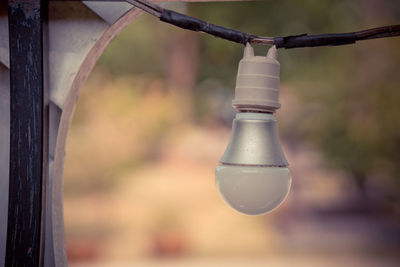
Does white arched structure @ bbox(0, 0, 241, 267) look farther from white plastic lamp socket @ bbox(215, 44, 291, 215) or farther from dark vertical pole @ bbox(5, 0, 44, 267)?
white plastic lamp socket @ bbox(215, 44, 291, 215)

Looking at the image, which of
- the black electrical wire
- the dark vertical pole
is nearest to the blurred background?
the dark vertical pole

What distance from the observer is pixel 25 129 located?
1.18m

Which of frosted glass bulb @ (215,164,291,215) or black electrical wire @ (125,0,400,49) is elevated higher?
black electrical wire @ (125,0,400,49)

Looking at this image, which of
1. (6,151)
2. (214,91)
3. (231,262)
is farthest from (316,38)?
(214,91)

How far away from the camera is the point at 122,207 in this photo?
8.04 metres

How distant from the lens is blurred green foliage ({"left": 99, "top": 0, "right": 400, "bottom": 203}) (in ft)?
22.9

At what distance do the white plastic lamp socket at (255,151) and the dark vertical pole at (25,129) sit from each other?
1.34ft

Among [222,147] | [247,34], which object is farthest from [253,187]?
[222,147]

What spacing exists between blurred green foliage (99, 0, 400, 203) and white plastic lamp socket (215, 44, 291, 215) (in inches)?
232

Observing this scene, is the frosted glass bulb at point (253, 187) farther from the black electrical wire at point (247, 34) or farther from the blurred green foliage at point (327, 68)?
the blurred green foliage at point (327, 68)

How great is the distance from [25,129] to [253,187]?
50cm

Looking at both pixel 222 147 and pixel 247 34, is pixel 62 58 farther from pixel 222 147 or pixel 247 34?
pixel 222 147

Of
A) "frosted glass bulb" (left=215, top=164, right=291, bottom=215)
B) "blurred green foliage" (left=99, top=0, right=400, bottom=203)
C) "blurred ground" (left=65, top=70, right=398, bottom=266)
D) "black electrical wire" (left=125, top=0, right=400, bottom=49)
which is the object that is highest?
"blurred green foliage" (left=99, top=0, right=400, bottom=203)

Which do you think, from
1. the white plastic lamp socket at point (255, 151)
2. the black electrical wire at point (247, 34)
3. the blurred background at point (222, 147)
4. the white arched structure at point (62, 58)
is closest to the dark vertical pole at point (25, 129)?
the white arched structure at point (62, 58)
